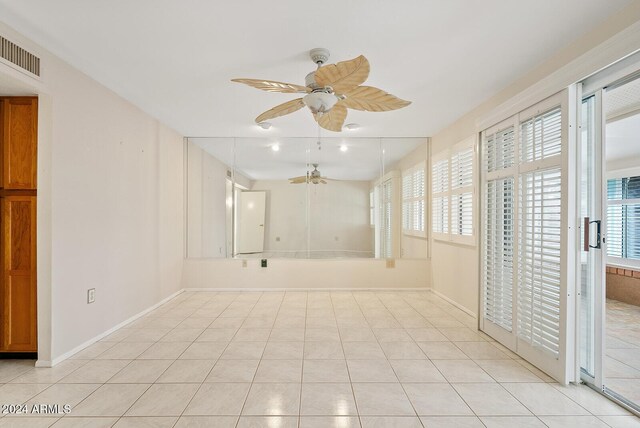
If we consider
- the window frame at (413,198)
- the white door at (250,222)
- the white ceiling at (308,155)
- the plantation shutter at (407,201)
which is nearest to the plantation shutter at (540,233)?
the window frame at (413,198)

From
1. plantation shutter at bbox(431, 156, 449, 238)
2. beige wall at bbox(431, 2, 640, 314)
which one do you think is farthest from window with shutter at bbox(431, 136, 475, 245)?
beige wall at bbox(431, 2, 640, 314)

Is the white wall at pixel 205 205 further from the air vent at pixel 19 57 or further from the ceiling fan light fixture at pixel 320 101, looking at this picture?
the ceiling fan light fixture at pixel 320 101

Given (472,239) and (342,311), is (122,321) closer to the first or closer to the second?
(342,311)

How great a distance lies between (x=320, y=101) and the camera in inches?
87.6

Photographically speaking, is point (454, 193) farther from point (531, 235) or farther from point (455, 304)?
point (531, 235)

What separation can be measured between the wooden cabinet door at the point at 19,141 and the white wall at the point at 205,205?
2575 millimetres

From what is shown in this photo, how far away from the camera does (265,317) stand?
3.78 metres

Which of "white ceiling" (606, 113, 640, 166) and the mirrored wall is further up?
"white ceiling" (606, 113, 640, 166)

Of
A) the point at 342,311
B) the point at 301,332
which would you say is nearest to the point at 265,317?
the point at 301,332

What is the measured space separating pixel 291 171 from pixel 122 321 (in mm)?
3231

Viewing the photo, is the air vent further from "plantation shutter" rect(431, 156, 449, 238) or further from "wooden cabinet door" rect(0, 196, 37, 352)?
"plantation shutter" rect(431, 156, 449, 238)

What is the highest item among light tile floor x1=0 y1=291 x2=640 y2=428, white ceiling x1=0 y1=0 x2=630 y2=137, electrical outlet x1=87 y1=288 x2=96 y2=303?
white ceiling x1=0 y1=0 x2=630 y2=137

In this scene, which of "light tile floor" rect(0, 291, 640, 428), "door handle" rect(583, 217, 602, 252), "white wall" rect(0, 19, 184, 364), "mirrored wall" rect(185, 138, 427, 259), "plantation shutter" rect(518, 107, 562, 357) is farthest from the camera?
"mirrored wall" rect(185, 138, 427, 259)

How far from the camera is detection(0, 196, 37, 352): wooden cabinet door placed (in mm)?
2580
